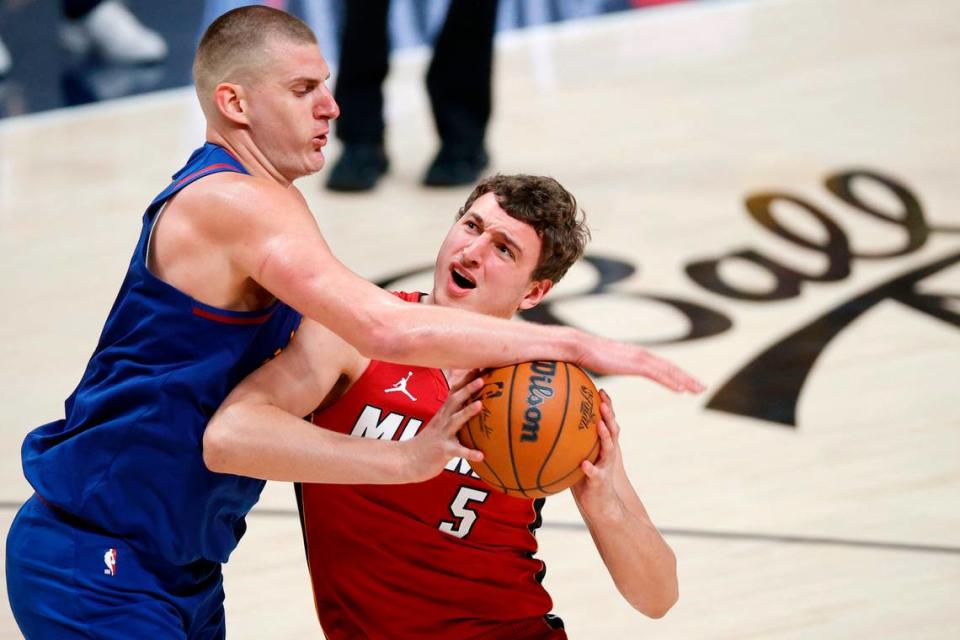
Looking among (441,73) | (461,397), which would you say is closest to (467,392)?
(461,397)

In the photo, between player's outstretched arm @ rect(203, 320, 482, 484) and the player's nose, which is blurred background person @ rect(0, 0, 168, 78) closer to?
the player's nose

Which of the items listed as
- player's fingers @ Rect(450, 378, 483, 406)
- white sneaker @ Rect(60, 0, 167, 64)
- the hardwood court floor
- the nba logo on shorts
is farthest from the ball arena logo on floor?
white sneaker @ Rect(60, 0, 167, 64)

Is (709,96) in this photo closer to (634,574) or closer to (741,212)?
(741,212)

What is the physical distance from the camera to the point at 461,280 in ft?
10.7

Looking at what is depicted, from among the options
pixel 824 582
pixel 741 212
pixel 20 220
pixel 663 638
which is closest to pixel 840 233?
pixel 741 212

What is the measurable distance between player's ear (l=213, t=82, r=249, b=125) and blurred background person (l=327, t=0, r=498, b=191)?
464 cm

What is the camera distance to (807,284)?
668 cm

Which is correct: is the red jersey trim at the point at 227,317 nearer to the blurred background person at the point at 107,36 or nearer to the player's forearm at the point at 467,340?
the player's forearm at the point at 467,340

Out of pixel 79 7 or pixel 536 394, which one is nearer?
pixel 536 394

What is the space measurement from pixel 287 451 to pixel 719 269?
4.40m

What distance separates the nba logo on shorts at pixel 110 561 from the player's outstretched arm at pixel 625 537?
0.99 meters

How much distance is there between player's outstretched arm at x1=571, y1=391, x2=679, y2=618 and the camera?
3.01m

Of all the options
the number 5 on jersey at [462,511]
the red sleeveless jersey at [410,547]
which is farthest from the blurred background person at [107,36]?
the number 5 on jersey at [462,511]

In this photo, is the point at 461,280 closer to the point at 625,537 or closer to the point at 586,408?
the point at 586,408
